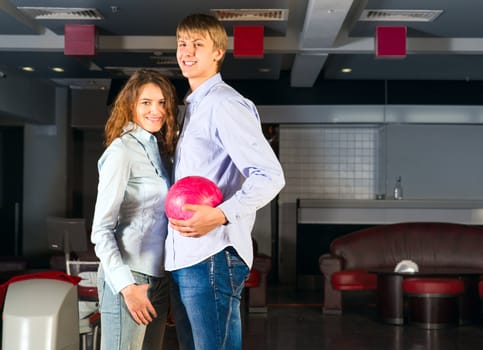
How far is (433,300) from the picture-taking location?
687 centimetres

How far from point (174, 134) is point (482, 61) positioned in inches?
300

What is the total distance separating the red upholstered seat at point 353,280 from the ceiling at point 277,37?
8.28 feet

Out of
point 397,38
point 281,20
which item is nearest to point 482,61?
point 397,38

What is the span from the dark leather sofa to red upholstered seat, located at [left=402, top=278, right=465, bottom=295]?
1.34 meters

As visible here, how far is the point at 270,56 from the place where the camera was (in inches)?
333

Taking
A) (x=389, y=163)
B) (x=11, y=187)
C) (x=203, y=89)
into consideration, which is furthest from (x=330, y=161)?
(x=203, y=89)

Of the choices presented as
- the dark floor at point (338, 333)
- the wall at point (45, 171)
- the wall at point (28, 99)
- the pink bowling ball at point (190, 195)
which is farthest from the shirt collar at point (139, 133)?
the wall at point (45, 171)

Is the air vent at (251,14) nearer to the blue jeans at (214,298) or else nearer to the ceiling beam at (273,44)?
the ceiling beam at (273,44)

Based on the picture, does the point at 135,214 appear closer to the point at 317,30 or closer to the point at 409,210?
the point at 317,30

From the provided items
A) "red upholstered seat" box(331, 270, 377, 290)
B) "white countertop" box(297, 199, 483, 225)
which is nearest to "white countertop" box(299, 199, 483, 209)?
"white countertop" box(297, 199, 483, 225)

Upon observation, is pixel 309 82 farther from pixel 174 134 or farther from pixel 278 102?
pixel 174 134

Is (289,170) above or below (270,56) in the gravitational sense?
below

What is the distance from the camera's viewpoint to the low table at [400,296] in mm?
7047

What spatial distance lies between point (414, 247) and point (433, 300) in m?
1.83
